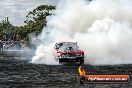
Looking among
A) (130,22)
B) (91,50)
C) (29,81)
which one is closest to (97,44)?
(91,50)

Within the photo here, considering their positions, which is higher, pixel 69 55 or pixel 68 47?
pixel 68 47

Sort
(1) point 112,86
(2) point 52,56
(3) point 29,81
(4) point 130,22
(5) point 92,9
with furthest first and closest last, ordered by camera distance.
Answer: (5) point 92,9 < (4) point 130,22 < (2) point 52,56 < (3) point 29,81 < (1) point 112,86

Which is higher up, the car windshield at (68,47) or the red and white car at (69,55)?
the car windshield at (68,47)

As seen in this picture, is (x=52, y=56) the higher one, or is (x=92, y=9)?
(x=92, y=9)

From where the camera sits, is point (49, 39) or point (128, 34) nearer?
point (128, 34)

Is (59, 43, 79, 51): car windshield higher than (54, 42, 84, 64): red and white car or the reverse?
higher

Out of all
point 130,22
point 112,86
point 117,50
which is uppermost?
point 130,22

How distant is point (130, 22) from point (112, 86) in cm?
2484

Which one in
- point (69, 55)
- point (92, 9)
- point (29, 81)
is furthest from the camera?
point (92, 9)

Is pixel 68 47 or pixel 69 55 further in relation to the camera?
pixel 68 47

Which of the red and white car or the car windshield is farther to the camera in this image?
the car windshield

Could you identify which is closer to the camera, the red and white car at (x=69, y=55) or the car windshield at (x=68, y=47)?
the red and white car at (x=69, y=55)

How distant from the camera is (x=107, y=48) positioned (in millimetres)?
39250

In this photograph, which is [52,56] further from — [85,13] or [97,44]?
[85,13]
